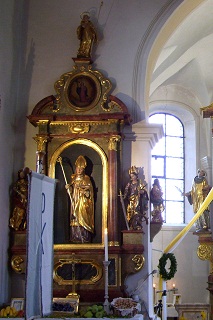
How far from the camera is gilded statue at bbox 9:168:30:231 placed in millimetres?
9186

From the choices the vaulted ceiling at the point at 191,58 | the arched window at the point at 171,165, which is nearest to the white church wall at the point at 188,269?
the arched window at the point at 171,165

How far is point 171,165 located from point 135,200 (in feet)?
24.8

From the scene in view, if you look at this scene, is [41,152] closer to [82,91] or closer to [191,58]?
[82,91]

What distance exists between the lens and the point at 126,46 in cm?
Answer: 987

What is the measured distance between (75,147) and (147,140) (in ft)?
3.51

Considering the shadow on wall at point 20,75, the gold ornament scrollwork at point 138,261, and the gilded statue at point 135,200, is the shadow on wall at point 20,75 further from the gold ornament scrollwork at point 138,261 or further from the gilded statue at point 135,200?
the gold ornament scrollwork at point 138,261

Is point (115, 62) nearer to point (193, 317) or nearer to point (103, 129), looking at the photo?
point (103, 129)

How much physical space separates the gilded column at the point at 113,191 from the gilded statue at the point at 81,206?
0.29m

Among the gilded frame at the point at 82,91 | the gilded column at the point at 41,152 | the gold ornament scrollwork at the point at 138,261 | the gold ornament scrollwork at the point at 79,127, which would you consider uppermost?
the gilded frame at the point at 82,91

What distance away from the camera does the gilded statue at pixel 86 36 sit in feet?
31.8

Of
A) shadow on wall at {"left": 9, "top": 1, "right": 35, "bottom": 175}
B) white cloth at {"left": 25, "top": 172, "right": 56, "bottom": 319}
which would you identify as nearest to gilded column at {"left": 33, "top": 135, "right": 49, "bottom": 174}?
shadow on wall at {"left": 9, "top": 1, "right": 35, "bottom": 175}

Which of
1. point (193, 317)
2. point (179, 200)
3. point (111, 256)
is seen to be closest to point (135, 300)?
point (111, 256)

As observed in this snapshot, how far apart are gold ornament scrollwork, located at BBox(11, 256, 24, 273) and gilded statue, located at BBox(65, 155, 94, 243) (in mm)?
773

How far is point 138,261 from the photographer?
9.12 metres
